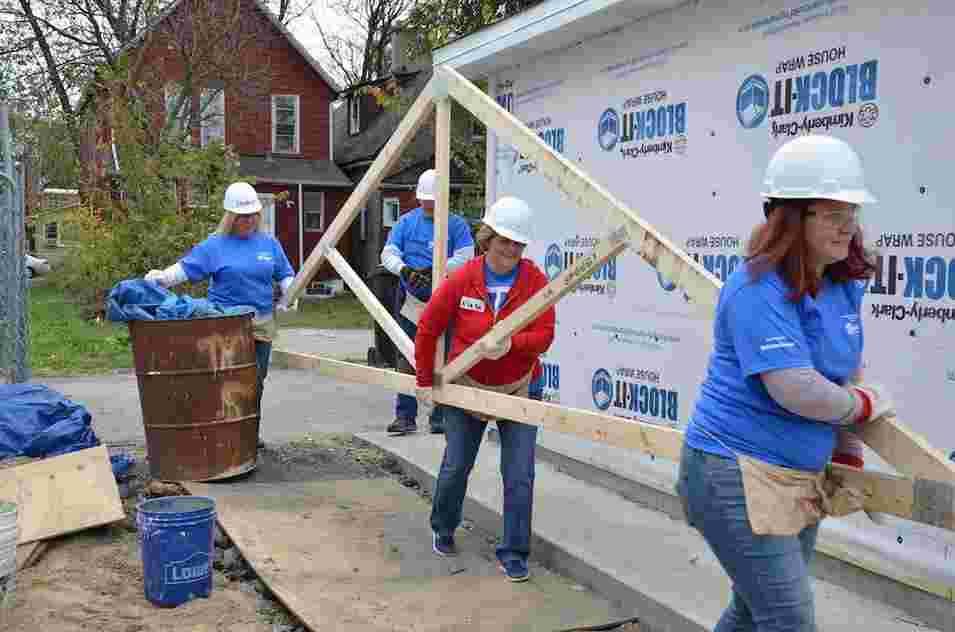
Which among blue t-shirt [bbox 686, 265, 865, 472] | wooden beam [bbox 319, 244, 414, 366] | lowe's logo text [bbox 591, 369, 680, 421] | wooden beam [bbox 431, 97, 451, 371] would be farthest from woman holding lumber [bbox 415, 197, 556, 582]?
blue t-shirt [bbox 686, 265, 865, 472]

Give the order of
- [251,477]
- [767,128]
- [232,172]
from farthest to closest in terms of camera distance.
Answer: [232,172] → [251,477] → [767,128]

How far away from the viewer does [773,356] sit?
7.75ft

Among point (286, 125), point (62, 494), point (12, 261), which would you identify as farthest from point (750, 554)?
point (286, 125)

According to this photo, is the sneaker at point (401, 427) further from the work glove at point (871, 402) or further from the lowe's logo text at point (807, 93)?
the work glove at point (871, 402)

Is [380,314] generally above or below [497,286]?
below

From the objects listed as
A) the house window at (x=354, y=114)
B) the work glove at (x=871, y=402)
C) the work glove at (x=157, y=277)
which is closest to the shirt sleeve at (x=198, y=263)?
the work glove at (x=157, y=277)

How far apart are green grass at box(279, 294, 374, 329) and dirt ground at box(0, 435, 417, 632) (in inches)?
471

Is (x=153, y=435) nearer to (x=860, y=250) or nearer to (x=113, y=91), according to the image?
(x=860, y=250)

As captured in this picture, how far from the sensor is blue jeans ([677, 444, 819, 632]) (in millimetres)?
2488

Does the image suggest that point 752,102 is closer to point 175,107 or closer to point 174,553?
point 174,553

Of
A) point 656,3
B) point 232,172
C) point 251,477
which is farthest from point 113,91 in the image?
point 656,3

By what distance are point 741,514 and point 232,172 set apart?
56.3 feet

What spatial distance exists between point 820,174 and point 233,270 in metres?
4.89

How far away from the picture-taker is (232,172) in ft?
60.8
